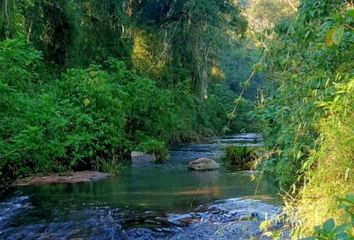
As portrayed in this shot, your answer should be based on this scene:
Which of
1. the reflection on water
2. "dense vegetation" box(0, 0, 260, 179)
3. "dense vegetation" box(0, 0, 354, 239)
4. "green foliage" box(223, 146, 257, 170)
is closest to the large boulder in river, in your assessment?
the reflection on water

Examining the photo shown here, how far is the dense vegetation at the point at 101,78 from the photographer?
10.5 m

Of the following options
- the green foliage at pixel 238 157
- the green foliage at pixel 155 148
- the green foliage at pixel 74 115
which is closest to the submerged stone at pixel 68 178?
the green foliage at pixel 74 115

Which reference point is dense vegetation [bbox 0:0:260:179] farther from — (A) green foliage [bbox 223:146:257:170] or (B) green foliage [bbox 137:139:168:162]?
(A) green foliage [bbox 223:146:257:170]

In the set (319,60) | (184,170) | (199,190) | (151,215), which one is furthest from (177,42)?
(319,60)

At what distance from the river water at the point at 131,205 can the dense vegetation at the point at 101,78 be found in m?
1.22

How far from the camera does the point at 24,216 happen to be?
8.16 metres

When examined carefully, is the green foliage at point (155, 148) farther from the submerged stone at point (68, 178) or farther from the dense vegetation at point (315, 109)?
the dense vegetation at point (315, 109)

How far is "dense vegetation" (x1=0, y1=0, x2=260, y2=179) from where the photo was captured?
10.5 metres

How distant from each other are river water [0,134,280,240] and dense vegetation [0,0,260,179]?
1.22 metres

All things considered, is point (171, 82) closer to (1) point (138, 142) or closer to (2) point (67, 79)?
(1) point (138, 142)

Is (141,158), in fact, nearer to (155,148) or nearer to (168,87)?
(155,148)

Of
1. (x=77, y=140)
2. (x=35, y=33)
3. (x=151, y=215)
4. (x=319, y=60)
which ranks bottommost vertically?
(x=151, y=215)

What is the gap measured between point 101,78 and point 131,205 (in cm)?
681

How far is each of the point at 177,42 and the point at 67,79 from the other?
9481mm
